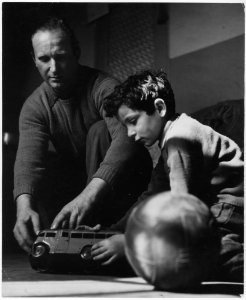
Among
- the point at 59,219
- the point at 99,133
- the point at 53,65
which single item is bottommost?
the point at 59,219

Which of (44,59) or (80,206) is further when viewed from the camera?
(44,59)

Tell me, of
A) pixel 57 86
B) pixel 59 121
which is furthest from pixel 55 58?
pixel 59 121

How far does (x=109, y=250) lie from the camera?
183 centimetres

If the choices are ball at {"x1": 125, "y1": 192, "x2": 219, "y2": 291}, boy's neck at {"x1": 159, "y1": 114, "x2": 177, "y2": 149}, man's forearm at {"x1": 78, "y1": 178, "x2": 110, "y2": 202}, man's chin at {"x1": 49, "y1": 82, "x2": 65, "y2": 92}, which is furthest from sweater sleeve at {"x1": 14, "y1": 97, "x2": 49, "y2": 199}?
ball at {"x1": 125, "y1": 192, "x2": 219, "y2": 291}

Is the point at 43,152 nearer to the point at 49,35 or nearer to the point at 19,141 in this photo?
the point at 19,141

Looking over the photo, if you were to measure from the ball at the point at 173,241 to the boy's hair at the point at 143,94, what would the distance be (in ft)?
2.32

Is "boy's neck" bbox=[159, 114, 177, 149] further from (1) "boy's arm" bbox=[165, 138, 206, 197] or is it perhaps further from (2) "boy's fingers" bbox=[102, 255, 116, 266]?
(2) "boy's fingers" bbox=[102, 255, 116, 266]

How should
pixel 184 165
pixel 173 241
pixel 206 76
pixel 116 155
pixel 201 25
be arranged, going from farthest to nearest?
pixel 206 76 → pixel 201 25 → pixel 116 155 → pixel 184 165 → pixel 173 241

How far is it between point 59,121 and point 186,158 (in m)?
1.02

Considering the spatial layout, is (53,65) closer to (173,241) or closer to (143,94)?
(143,94)

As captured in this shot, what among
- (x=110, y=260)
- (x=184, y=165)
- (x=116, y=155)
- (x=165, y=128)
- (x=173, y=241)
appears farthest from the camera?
(x=116, y=155)

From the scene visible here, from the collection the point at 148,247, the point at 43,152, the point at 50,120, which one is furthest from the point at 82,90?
the point at 148,247

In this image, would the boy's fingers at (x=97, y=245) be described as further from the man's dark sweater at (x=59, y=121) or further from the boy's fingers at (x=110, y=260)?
the man's dark sweater at (x=59, y=121)

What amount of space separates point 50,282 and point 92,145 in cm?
91
